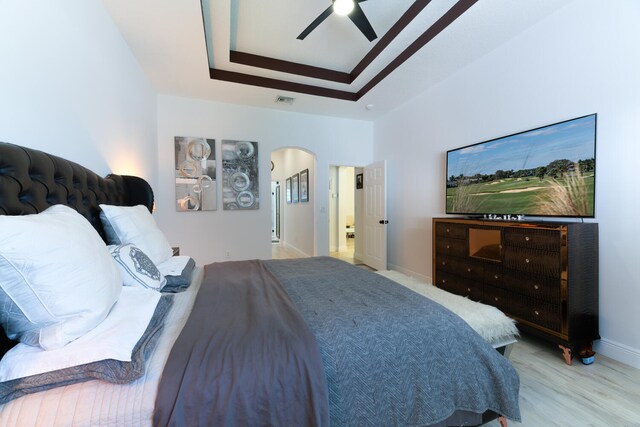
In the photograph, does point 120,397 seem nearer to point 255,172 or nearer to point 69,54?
point 69,54

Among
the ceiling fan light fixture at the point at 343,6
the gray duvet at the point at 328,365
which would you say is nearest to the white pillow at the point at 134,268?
the gray duvet at the point at 328,365

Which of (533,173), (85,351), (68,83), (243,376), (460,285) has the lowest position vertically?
(460,285)

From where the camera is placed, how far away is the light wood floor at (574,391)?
1.46m

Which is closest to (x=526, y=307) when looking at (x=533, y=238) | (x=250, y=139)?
(x=533, y=238)

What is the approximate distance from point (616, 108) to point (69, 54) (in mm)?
3846

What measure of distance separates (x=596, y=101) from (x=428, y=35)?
155 centimetres

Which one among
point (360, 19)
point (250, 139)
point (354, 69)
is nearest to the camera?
point (360, 19)

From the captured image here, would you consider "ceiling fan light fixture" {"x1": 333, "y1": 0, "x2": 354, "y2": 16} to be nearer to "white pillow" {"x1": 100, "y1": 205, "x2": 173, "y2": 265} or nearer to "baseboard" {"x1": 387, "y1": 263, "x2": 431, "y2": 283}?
"white pillow" {"x1": 100, "y1": 205, "x2": 173, "y2": 265}

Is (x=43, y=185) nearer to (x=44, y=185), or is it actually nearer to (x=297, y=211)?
(x=44, y=185)

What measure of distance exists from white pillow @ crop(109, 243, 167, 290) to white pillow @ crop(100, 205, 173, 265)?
0.27 m

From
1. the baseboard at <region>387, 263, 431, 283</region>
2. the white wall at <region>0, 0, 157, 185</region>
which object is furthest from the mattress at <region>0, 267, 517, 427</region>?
the baseboard at <region>387, 263, 431, 283</region>

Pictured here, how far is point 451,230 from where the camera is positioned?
2.97m

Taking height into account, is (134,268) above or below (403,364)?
above

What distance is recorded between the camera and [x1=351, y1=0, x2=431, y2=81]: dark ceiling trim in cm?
239
